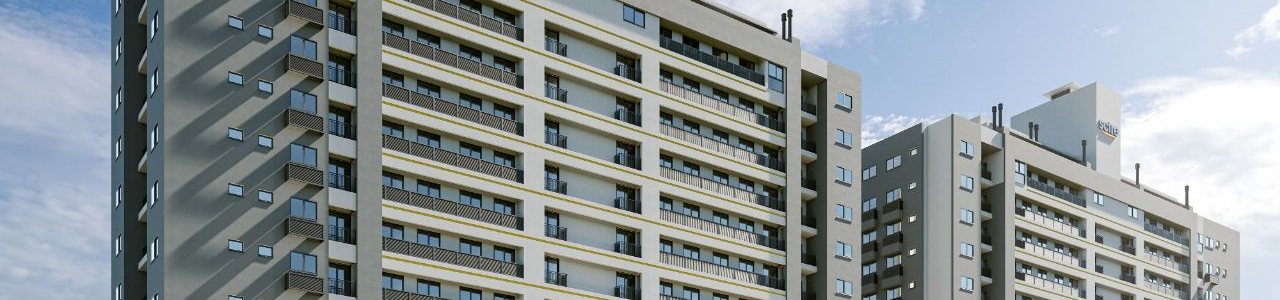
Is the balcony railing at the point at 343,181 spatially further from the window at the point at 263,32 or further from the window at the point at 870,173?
the window at the point at 870,173

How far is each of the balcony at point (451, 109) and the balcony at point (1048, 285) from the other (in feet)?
144

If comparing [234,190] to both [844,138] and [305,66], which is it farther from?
[844,138]

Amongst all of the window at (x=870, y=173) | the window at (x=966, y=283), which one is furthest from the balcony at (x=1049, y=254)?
the window at (x=870, y=173)

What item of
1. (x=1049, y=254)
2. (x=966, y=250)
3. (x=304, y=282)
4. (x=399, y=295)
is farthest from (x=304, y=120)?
(x=1049, y=254)

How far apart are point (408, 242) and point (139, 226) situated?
42.2 ft

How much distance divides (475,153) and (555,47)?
27.3 ft

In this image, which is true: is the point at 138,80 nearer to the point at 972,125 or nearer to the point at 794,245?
the point at 794,245

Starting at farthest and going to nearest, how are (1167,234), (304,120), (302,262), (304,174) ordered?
(1167,234)
(304,120)
(304,174)
(302,262)

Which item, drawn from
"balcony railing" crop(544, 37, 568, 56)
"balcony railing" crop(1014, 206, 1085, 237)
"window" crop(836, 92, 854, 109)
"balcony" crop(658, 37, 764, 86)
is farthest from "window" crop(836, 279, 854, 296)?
"balcony railing" crop(544, 37, 568, 56)

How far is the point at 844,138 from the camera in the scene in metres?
99.9

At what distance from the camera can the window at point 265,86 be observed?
74188 millimetres

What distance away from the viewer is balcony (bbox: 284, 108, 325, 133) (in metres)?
74.4

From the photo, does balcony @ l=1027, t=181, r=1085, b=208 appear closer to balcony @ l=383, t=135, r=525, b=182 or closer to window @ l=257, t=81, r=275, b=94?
balcony @ l=383, t=135, r=525, b=182

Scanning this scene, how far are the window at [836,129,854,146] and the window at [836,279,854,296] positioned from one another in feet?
28.2
